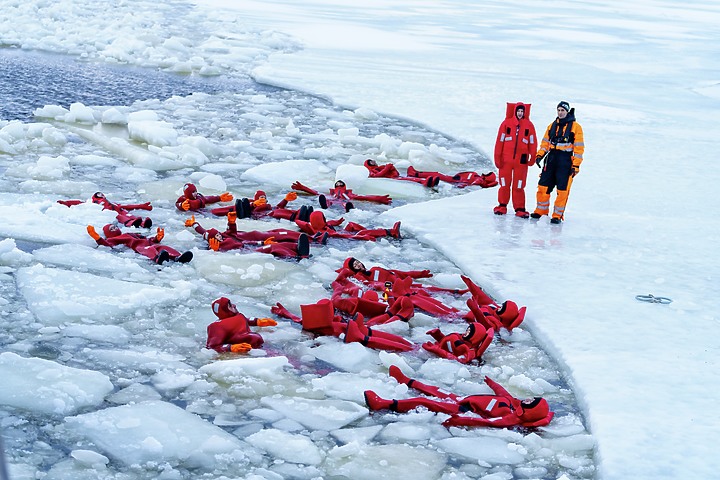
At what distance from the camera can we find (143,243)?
18.7 ft

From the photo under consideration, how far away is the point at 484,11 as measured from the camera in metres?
28.2

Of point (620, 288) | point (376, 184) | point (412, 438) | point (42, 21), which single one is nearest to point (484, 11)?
point (42, 21)

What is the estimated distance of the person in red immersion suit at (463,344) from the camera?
4.45 m

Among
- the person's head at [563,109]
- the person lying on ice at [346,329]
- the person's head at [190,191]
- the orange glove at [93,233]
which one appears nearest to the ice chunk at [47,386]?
the person lying on ice at [346,329]

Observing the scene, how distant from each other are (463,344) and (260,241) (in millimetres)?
1972

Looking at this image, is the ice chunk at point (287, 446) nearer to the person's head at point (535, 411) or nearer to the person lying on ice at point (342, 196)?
the person's head at point (535, 411)

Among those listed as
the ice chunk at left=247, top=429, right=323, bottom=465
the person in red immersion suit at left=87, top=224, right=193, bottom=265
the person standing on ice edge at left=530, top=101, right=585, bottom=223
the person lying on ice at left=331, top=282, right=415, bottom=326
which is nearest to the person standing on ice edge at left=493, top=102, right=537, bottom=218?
the person standing on ice edge at left=530, top=101, right=585, bottom=223

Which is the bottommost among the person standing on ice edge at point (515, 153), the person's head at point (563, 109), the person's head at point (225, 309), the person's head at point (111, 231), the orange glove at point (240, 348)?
the orange glove at point (240, 348)

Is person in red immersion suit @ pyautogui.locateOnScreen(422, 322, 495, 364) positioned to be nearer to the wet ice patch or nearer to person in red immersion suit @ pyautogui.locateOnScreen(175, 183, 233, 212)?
the wet ice patch

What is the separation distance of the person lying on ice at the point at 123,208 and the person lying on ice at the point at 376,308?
1778 millimetres

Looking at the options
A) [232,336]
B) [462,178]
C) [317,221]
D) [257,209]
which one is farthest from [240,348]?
[462,178]

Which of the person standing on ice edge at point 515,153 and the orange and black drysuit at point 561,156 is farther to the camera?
the person standing on ice edge at point 515,153

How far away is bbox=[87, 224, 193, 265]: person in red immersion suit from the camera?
5441 mm

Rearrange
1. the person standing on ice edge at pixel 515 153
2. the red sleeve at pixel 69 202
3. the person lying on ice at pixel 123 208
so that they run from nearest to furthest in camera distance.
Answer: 1. the person lying on ice at pixel 123 208
2. the red sleeve at pixel 69 202
3. the person standing on ice edge at pixel 515 153
